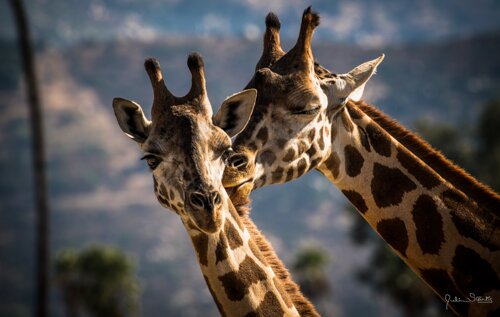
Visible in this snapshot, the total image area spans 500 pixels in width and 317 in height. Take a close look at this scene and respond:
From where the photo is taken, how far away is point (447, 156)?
59.8 m

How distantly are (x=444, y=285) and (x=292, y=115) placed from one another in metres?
2.50

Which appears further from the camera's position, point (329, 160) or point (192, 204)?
point (329, 160)

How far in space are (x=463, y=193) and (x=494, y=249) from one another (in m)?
0.74

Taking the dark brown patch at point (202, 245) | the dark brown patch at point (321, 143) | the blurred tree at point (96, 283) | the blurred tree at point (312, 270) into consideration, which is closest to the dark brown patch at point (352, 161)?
the dark brown patch at point (321, 143)

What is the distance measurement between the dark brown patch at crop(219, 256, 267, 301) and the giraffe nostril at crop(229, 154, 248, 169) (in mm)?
1108

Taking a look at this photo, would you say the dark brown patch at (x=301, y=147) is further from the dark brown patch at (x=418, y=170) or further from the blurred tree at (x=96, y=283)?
the blurred tree at (x=96, y=283)

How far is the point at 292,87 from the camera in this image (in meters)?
7.81

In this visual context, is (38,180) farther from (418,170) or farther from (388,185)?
(418,170)

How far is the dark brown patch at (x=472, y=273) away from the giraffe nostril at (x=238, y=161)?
8.10 feet

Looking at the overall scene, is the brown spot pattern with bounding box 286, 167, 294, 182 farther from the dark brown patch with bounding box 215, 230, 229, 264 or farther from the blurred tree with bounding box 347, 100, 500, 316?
the blurred tree with bounding box 347, 100, 500, 316

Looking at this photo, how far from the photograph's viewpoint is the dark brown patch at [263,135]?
7.70 metres

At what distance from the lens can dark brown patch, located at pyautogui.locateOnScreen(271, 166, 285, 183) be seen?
784cm

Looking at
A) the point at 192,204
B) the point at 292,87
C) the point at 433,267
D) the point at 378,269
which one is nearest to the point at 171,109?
the point at 192,204

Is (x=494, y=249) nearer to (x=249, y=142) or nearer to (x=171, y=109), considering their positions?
(x=249, y=142)
